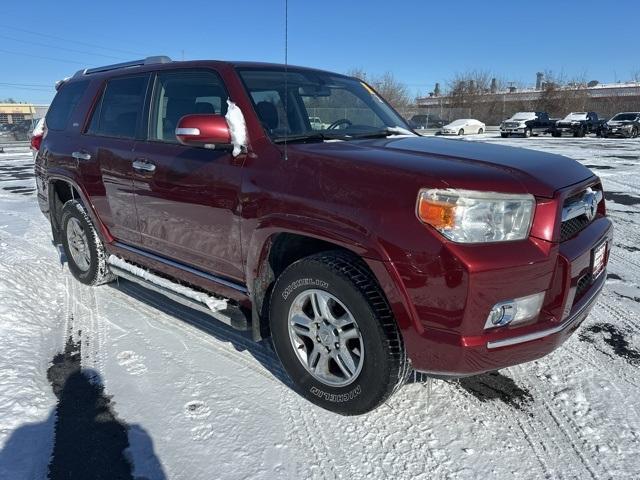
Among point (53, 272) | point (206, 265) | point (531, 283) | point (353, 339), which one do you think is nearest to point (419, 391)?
point (353, 339)

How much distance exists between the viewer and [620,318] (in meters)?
3.93

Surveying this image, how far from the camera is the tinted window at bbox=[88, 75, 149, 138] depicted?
394 centimetres

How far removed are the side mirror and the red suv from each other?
0.01m

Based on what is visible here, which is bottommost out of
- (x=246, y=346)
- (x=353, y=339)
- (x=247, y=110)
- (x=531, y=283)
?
(x=246, y=346)

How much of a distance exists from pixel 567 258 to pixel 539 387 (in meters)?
1.01

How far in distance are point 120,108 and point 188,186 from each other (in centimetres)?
138

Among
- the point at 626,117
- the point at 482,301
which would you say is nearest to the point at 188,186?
the point at 482,301

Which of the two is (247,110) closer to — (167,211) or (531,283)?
(167,211)

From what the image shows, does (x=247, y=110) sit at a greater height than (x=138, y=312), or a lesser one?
greater

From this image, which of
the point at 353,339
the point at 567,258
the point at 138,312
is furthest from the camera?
the point at 138,312

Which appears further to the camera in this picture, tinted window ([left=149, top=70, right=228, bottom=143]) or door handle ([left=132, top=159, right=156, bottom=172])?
door handle ([left=132, top=159, right=156, bottom=172])

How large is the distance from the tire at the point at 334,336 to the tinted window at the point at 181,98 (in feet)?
4.50

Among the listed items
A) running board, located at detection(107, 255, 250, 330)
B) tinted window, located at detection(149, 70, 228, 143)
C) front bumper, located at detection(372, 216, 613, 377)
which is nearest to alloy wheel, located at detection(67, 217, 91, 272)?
running board, located at detection(107, 255, 250, 330)

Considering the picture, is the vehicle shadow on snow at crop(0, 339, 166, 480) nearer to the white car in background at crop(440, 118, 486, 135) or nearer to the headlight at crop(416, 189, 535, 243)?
the headlight at crop(416, 189, 535, 243)
